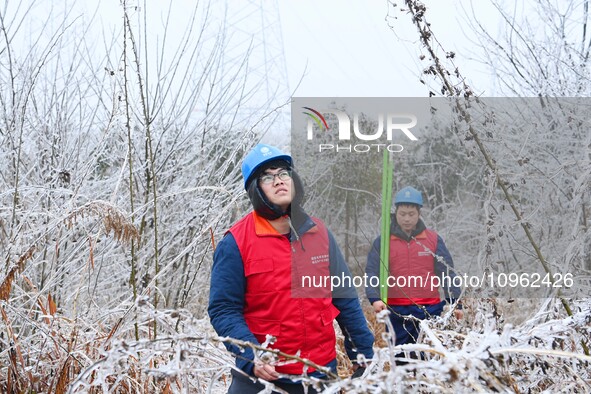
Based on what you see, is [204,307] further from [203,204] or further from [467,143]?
[467,143]

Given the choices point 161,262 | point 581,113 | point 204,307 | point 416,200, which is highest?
point 581,113

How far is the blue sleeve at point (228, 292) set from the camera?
2.55 metres

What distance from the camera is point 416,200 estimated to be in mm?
3953

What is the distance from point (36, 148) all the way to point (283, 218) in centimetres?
357

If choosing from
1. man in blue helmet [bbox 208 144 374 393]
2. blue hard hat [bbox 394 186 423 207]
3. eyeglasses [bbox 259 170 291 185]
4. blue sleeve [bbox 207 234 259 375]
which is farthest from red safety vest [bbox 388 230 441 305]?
blue sleeve [bbox 207 234 259 375]

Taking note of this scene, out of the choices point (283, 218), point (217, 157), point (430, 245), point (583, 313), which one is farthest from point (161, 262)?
point (583, 313)

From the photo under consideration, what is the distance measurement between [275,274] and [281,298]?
9 centimetres

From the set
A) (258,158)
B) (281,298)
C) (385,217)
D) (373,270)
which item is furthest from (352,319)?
(373,270)

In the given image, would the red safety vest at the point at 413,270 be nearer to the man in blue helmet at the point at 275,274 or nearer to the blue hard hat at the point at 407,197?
the blue hard hat at the point at 407,197

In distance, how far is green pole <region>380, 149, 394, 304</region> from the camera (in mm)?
3286

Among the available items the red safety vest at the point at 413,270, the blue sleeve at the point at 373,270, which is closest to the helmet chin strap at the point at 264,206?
the blue sleeve at the point at 373,270

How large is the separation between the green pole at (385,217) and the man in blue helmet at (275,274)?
0.33 metres

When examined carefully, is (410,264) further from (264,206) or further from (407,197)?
(264,206)

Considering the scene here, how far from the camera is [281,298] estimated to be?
8.68 ft
